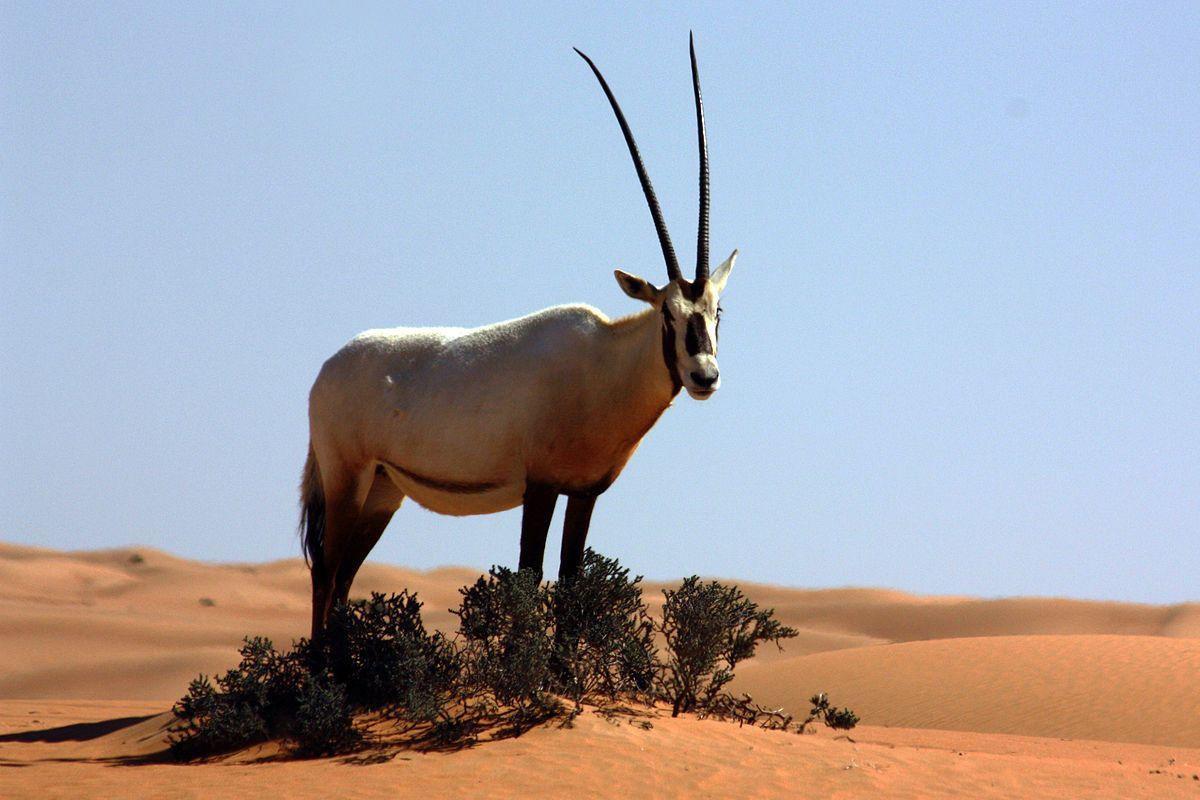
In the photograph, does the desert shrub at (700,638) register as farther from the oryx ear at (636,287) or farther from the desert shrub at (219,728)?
the desert shrub at (219,728)

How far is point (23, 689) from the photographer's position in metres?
22.5

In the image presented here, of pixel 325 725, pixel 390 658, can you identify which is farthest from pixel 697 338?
pixel 325 725

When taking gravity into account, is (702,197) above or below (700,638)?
above

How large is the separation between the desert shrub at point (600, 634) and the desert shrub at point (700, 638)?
0.20 m

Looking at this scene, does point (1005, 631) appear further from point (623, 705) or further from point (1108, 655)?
point (623, 705)

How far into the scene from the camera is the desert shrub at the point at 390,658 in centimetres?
870

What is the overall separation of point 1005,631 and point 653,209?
31.6 m

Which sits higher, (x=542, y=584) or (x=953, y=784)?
(x=542, y=584)

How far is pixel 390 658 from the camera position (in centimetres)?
901

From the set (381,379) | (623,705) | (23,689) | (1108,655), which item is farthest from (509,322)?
(23,689)

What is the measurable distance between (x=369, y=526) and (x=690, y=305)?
4.01 m

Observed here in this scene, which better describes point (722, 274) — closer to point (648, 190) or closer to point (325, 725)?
point (648, 190)

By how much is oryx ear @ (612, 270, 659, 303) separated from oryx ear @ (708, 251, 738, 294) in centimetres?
42

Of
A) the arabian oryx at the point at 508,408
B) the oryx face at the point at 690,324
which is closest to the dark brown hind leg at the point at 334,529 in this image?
the arabian oryx at the point at 508,408
